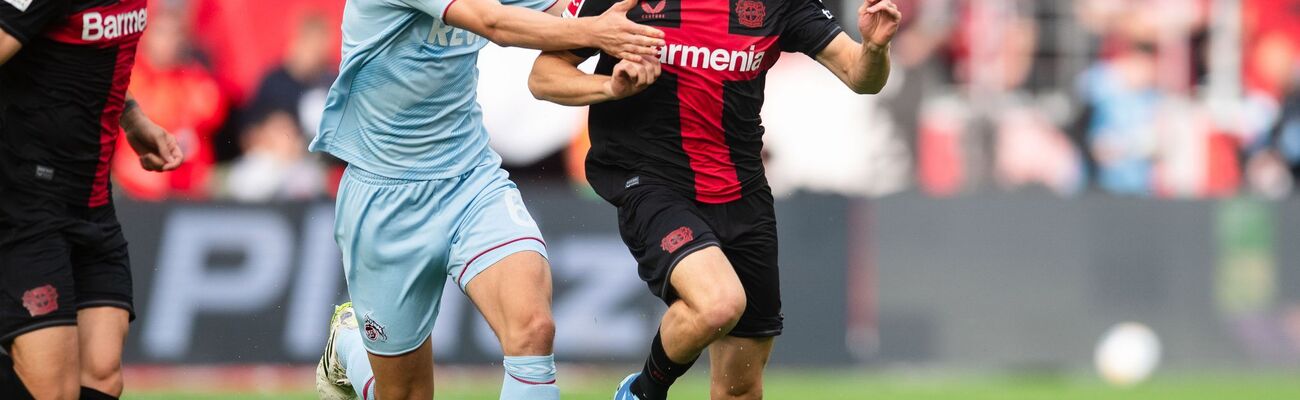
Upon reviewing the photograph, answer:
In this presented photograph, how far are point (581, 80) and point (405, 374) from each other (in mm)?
1329

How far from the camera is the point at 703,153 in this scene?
723 centimetres

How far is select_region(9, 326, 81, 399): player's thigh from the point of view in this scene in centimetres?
635

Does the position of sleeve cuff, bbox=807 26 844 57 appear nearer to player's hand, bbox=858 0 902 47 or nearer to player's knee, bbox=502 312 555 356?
player's hand, bbox=858 0 902 47

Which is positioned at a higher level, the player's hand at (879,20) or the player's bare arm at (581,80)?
the player's hand at (879,20)

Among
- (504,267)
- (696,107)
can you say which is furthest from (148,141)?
(696,107)

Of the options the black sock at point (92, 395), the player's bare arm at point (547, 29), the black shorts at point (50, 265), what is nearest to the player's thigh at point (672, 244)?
the player's bare arm at point (547, 29)

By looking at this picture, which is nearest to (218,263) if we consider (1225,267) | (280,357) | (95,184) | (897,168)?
(280,357)

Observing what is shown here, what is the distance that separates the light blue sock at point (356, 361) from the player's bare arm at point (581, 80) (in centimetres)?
135

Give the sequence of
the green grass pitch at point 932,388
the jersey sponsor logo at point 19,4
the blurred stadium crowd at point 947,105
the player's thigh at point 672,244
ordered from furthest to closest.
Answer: the blurred stadium crowd at point 947,105 → the green grass pitch at point 932,388 → the player's thigh at point 672,244 → the jersey sponsor logo at point 19,4

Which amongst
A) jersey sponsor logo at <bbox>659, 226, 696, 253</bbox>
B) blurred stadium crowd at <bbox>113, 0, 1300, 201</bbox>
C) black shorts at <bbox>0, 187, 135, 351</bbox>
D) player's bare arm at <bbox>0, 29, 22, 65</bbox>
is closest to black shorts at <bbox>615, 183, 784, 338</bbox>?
jersey sponsor logo at <bbox>659, 226, 696, 253</bbox>

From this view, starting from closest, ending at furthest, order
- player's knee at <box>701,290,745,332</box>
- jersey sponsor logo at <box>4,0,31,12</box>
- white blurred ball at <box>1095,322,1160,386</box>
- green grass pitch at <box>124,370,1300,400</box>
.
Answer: jersey sponsor logo at <box>4,0,31,12</box>
player's knee at <box>701,290,745,332</box>
green grass pitch at <box>124,370,1300,400</box>
white blurred ball at <box>1095,322,1160,386</box>

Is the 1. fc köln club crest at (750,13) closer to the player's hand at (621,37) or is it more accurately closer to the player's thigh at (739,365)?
the player's hand at (621,37)

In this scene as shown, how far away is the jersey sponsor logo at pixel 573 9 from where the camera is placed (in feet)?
22.7

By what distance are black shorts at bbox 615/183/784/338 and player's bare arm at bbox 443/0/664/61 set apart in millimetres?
906
